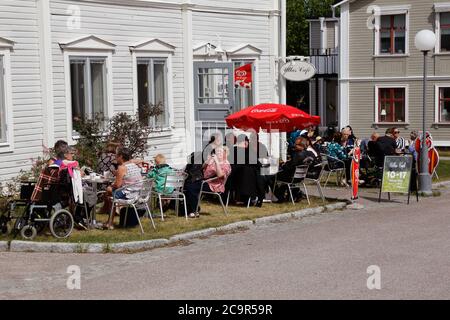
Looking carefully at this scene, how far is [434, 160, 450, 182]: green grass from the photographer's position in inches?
930

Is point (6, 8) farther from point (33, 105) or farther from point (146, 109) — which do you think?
point (146, 109)

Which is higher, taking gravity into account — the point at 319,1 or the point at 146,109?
the point at 319,1

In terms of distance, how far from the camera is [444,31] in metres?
36.4

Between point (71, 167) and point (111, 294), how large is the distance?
13.9ft

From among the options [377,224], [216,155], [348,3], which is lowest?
[377,224]

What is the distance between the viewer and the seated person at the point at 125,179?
536 inches

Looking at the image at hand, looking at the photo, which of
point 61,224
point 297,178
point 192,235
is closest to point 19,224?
point 61,224

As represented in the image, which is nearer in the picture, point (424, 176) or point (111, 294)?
point (111, 294)

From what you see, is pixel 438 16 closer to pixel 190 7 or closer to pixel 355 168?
pixel 190 7

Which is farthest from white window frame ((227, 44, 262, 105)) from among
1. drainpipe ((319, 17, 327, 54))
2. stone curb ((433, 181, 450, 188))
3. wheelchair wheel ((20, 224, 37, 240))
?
drainpipe ((319, 17, 327, 54))

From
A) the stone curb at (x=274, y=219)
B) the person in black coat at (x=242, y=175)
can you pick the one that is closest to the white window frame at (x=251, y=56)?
the person in black coat at (x=242, y=175)

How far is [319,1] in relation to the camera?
81.3 metres

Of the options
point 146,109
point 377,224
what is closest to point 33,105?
point 146,109

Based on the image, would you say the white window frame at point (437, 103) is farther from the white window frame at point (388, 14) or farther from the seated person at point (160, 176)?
the seated person at point (160, 176)
